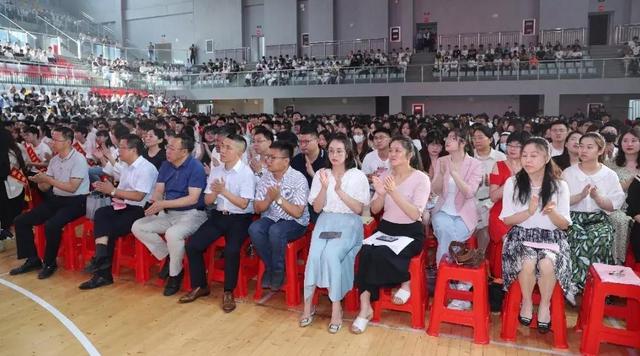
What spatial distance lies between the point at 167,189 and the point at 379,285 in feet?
7.43

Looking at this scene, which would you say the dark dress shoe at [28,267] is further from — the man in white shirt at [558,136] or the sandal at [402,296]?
the man in white shirt at [558,136]

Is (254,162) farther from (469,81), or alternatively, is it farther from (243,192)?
(469,81)

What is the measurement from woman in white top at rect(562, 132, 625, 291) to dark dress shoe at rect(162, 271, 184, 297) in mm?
3358

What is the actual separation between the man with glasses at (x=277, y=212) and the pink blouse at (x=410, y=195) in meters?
0.76

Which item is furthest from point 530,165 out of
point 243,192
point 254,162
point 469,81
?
point 469,81

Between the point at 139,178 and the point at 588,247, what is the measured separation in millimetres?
4009

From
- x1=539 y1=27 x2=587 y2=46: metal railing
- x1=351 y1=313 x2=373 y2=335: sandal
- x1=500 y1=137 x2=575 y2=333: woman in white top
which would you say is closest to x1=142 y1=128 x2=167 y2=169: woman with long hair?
x1=351 y1=313 x2=373 y2=335: sandal

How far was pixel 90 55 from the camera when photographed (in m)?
21.6

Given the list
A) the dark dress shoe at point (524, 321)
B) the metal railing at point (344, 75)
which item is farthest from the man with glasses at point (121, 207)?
the metal railing at point (344, 75)

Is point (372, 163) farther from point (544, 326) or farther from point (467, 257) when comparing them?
point (544, 326)

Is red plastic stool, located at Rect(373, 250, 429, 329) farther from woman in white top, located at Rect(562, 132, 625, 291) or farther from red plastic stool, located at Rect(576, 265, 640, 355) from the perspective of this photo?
woman in white top, located at Rect(562, 132, 625, 291)

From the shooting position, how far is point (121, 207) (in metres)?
4.90

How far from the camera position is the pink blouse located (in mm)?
3783

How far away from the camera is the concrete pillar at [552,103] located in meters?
15.7
